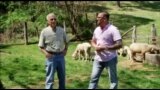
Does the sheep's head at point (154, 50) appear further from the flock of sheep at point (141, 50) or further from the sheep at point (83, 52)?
the sheep at point (83, 52)

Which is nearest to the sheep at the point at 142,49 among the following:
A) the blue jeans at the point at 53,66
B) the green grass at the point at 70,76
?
the green grass at the point at 70,76

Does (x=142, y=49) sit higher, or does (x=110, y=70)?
(x=110, y=70)

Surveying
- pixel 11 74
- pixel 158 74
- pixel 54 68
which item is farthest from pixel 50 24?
pixel 158 74

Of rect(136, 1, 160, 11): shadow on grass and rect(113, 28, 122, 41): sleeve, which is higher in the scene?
rect(113, 28, 122, 41): sleeve

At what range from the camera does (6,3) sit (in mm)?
29234

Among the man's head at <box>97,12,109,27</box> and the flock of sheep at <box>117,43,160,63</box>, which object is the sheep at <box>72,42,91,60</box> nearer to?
the flock of sheep at <box>117,43,160,63</box>

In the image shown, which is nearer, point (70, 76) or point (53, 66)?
point (53, 66)

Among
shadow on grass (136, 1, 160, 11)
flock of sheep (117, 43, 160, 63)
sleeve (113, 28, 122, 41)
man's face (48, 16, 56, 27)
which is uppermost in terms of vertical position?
man's face (48, 16, 56, 27)

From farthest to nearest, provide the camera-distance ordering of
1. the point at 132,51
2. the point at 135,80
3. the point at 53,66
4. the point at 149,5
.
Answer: the point at 149,5 → the point at 132,51 → the point at 135,80 → the point at 53,66

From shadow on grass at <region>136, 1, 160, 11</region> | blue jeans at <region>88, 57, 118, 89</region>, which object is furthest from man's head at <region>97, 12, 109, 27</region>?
shadow on grass at <region>136, 1, 160, 11</region>

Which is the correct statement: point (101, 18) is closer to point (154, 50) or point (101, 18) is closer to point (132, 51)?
point (154, 50)

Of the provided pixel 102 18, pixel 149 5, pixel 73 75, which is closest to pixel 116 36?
pixel 102 18

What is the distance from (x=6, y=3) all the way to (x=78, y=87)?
19.8 metres

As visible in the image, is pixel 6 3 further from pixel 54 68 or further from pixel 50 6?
pixel 54 68
